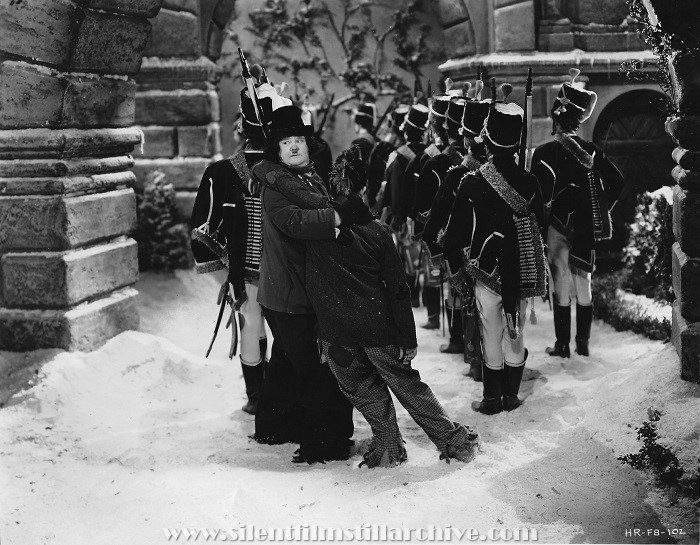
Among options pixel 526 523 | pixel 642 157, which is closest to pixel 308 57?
pixel 642 157

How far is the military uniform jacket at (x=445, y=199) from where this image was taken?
579 centimetres

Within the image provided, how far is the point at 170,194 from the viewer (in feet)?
31.4

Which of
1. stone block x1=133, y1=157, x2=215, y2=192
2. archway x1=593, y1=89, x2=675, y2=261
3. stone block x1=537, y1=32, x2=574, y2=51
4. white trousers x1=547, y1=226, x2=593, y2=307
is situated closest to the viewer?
white trousers x1=547, y1=226, x2=593, y2=307

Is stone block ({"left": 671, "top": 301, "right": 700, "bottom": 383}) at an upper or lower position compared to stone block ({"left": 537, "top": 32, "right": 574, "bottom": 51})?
lower

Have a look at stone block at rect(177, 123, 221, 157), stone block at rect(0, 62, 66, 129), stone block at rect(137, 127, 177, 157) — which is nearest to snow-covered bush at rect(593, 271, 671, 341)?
stone block at rect(177, 123, 221, 157)

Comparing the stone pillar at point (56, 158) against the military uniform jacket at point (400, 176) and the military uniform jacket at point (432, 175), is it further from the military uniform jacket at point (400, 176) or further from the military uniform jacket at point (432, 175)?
the military uniform jacket at point (400, 176)

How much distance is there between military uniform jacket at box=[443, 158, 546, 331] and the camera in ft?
17.2

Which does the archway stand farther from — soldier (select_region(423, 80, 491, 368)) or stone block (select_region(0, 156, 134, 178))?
stone block (select_region(0, 156, 134, 178))

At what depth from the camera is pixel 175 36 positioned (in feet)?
33.1

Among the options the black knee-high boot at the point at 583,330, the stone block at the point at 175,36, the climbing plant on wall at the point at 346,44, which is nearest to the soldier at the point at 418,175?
the black knee-high boot at the point at 583,330

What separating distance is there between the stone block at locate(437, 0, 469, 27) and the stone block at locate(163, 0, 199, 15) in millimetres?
3017

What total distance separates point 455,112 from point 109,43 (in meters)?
2.64

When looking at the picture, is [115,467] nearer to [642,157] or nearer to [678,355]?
[678,355]

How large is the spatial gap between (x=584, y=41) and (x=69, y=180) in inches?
263
